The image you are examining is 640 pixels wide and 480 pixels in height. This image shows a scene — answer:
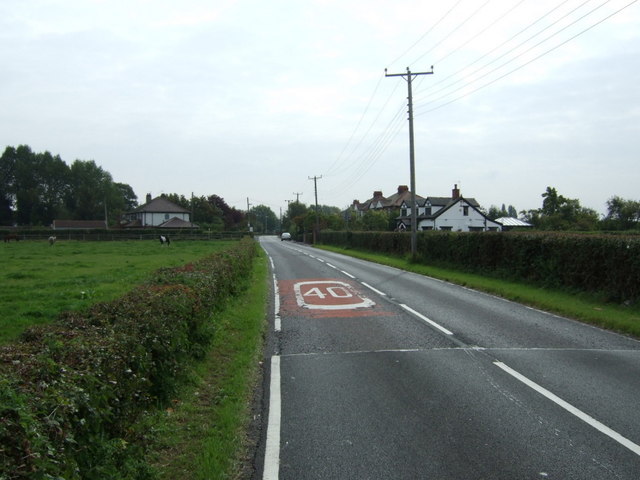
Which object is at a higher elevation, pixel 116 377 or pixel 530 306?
pixel 116 377

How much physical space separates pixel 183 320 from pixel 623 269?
1165 cm

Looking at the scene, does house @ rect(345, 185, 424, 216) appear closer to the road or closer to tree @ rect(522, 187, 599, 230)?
tree @ rect(522, 187, 599, 230)

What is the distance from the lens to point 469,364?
7551 mm

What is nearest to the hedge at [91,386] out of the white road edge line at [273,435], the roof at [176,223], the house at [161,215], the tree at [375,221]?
the white road edge line at [273,435]

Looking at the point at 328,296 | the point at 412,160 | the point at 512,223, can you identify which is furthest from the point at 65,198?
the point at 328,296

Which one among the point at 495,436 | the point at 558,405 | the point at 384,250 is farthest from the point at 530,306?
the point at 384,250

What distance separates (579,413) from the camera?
5.50m

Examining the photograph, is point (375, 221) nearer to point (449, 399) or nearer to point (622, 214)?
point (622, 214)

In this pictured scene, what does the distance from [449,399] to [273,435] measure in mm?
2201

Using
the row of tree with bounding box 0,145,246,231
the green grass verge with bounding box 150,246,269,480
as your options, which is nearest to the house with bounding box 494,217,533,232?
the row of tree with bounding box 0,145,246,231

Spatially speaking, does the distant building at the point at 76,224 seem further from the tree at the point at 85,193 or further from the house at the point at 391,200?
the house at the point at 391,200

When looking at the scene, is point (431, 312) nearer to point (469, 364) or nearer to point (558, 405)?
point (469, 364)

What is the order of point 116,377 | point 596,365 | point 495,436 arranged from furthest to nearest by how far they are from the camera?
point 596,365 → point 495,436 → point 116,377

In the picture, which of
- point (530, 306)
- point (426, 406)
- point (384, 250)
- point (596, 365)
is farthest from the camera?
point (384, 250)
